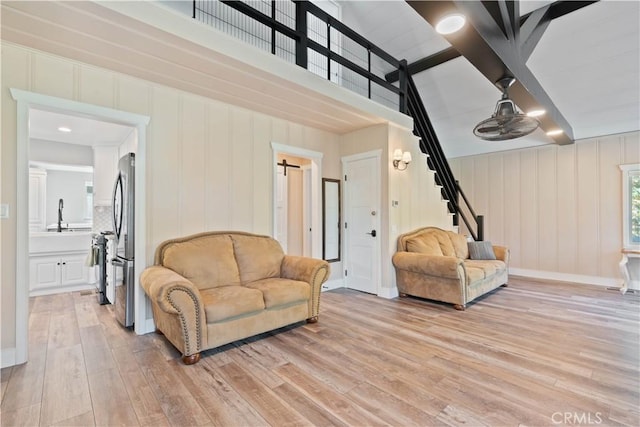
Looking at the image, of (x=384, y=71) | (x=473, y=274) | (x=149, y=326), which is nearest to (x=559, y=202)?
(x=473, y=274)

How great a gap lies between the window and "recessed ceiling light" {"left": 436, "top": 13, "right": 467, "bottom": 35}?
4869 millimetres

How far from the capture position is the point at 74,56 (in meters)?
2.54

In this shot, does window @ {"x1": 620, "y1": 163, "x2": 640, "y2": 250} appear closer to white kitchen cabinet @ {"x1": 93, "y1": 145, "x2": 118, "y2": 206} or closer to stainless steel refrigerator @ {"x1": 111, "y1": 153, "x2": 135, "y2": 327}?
stainless steel refrigerator @ {"x1": 111, "y1": 153, "x2": 135, "y2": 327}

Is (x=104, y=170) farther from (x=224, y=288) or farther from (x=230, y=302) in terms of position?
(x=230, y=302)

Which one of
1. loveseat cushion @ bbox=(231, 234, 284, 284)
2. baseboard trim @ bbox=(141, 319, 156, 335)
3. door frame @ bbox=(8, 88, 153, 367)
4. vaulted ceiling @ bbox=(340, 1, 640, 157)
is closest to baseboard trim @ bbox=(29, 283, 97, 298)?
baseboard trim @ bbox=(141, 319, 156, 335)

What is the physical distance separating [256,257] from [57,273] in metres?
3.44

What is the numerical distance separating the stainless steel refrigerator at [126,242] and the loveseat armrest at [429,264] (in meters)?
3.29

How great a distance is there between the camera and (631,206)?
481 centimetres

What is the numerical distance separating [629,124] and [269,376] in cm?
633

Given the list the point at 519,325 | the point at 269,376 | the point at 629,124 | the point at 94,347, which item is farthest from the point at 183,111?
the point at 629,124

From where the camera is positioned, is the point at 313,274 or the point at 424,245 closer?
the point at 313,274

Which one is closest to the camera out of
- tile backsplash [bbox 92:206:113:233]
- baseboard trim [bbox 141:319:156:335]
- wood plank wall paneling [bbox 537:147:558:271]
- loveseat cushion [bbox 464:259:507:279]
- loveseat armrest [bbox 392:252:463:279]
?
baseboard trim [bbox 141:319:156:335]

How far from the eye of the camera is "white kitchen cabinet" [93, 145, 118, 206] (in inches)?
191

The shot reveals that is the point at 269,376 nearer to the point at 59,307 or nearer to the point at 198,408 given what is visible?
the point at 198,408
